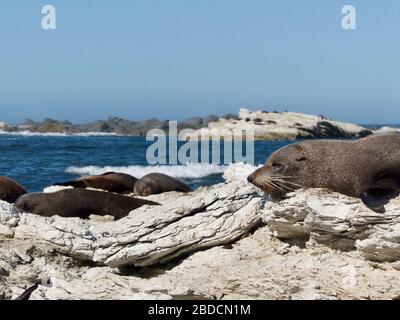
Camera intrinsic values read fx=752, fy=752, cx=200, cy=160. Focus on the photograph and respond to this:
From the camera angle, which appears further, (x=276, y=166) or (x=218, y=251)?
(x=276, y=166)

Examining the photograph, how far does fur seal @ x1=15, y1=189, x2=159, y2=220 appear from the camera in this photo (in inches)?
455

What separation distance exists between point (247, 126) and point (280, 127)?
2.71 metres

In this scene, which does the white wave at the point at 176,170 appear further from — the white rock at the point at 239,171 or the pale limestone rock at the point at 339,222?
the pale limestone rock at the point at 339,222

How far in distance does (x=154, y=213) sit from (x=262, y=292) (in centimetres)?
174

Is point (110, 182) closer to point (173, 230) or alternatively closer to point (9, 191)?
point (9, 191)

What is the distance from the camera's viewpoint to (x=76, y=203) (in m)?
11.8

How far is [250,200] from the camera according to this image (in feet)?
26.6

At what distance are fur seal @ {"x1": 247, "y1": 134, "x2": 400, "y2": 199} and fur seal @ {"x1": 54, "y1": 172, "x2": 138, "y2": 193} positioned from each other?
8.70 metres

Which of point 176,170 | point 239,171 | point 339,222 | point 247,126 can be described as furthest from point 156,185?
point 247,126

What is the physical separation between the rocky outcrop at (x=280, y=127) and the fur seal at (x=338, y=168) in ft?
156

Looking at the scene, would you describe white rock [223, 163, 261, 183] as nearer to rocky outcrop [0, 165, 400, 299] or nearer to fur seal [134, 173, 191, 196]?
fur seal [134, 173, 191, 196]

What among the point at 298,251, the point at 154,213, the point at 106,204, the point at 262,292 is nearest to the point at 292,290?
the point at 262,292

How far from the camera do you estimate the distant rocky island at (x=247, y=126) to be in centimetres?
6112
